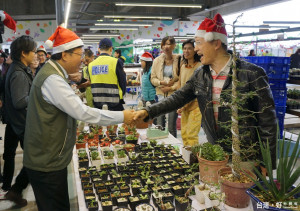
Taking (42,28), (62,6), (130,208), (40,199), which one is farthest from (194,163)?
(42,28)

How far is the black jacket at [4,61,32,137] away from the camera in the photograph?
3.01m

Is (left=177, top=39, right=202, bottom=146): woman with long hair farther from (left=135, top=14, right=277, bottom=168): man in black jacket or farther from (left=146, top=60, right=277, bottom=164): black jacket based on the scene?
(left=135, top=14, right=277, bottom=168): man in black jacket

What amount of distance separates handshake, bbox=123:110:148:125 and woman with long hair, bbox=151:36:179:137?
2.04 metres

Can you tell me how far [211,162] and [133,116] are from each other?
74cm

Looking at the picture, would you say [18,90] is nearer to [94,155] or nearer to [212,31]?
[94,155]

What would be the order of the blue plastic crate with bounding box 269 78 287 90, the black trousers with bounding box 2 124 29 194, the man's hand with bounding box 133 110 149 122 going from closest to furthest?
the man's hand with bounding box 133 110 149 122, the black trousers with bounding box 2 124 29 194, the blue plastic crate with bounding box 269 78 287 90

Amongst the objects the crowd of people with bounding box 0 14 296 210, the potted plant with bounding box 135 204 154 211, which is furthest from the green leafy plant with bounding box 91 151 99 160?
the potted plant with bounding box 135 204 154 211

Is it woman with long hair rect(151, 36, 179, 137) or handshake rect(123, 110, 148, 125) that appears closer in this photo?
handshake rect(123, 110, 148, 125)

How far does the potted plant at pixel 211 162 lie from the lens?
1796 mm

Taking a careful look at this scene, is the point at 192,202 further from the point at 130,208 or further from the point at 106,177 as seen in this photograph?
the point at 106,177

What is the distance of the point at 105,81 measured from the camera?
4.20m

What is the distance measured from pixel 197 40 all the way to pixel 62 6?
3.69m

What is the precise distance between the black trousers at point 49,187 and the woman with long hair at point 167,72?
2.64 meters

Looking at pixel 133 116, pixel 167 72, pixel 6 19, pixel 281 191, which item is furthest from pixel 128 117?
pixel 6 19
